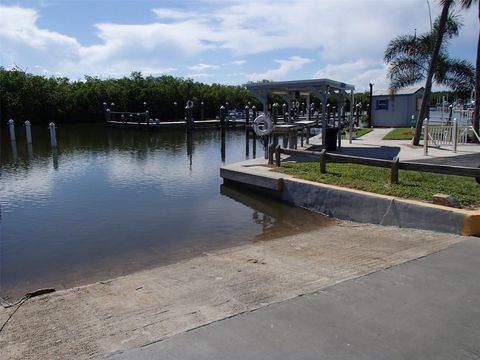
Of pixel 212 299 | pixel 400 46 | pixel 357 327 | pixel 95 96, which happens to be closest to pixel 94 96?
pixel 95 96

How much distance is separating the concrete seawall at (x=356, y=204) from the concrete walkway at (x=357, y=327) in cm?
221

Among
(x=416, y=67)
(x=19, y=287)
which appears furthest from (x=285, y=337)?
(x=416, y=67)

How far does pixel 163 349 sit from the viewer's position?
360 cm

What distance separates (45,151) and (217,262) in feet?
61.9

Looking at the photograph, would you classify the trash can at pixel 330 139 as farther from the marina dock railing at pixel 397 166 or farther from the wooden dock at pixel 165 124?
the wooden dock at pixel 165 124

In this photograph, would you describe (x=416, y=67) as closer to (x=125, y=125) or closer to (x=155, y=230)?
(x=155, y=230)

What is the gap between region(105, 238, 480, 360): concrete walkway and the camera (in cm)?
354

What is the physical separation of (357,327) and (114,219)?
6.85 m

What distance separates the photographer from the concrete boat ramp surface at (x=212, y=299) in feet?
12.6

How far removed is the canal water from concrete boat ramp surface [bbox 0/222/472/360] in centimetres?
144

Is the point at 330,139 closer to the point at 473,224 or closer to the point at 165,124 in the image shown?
the point at 473,224

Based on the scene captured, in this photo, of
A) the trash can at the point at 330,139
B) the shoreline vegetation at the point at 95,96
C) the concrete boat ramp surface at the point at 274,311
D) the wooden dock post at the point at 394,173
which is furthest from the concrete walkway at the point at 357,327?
the shoreline vegetation at the point at 95,96

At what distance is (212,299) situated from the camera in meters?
4.69

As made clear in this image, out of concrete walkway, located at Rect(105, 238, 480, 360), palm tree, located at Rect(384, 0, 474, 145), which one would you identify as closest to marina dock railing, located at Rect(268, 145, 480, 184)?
concrete walkway, located at Rect(105, 238, 480, 360)
